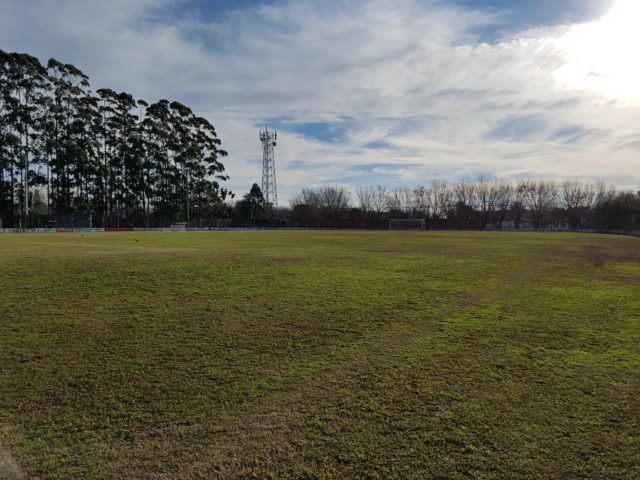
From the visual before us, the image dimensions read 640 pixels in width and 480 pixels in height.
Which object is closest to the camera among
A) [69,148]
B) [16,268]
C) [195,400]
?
[195,400]

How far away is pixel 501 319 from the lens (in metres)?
8.45

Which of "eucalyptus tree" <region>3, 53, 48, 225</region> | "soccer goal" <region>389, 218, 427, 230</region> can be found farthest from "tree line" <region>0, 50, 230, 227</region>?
"soccer goal" <region>389, 218, 427, 230</region>

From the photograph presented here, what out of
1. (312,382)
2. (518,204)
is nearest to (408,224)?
(518,204)

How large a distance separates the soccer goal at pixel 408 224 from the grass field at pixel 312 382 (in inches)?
3799

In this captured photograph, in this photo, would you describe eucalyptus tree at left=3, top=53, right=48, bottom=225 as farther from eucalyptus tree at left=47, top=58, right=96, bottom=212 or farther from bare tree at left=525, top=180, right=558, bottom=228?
bare tree at left=525, top=180, right=558, bottom=228

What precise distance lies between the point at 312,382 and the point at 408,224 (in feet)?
357

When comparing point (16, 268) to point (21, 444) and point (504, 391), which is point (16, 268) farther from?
point (504, 391)

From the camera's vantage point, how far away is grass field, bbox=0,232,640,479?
11.6 ft

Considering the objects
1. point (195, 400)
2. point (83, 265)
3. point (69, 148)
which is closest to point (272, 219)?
point (69, 148)

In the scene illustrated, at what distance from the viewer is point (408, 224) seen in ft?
365

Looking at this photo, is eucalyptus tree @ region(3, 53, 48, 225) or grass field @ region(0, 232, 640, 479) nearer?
grass field @ region(0, 232, 640, 479)

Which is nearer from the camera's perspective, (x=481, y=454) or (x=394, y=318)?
(x=481, y=454)

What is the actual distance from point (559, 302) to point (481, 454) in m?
7.94

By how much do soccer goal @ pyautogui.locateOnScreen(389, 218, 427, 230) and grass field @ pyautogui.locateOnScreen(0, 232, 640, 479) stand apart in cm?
9649
